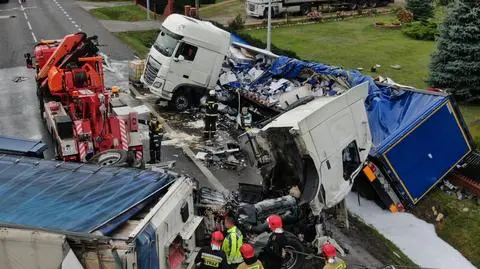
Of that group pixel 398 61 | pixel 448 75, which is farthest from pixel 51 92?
pixel 398 61

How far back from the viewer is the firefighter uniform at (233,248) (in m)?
7.84

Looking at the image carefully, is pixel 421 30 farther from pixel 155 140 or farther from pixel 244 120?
pixel 155 140

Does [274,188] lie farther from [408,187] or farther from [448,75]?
[448,75]

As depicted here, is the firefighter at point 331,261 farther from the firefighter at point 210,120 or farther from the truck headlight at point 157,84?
the truck headlight at point 157,84

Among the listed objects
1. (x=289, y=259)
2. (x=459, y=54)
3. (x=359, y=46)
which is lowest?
(x=359, y=46)

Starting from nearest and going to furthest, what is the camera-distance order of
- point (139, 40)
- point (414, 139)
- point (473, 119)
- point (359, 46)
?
point (414, 139), point (473, 119), point (359, 46), point (139, 40)

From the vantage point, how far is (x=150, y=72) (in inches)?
709

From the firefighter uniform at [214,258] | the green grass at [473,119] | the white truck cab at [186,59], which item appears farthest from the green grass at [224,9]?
the firefighter uniform at [214,258]

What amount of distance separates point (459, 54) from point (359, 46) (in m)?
8.46

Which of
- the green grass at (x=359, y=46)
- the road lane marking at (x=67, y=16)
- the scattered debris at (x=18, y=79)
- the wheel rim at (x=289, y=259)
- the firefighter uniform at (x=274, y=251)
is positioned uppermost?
the firefighter uniform at (x=274, y=251)

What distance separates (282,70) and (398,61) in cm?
833

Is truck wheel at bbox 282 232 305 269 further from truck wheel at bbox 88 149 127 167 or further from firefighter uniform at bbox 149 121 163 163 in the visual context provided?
firefighter uniform at bbox 149 121 163 163

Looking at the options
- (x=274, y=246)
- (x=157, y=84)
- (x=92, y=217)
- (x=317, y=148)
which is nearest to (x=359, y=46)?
(x=157, y=84)

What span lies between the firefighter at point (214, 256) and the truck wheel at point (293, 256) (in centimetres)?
153
